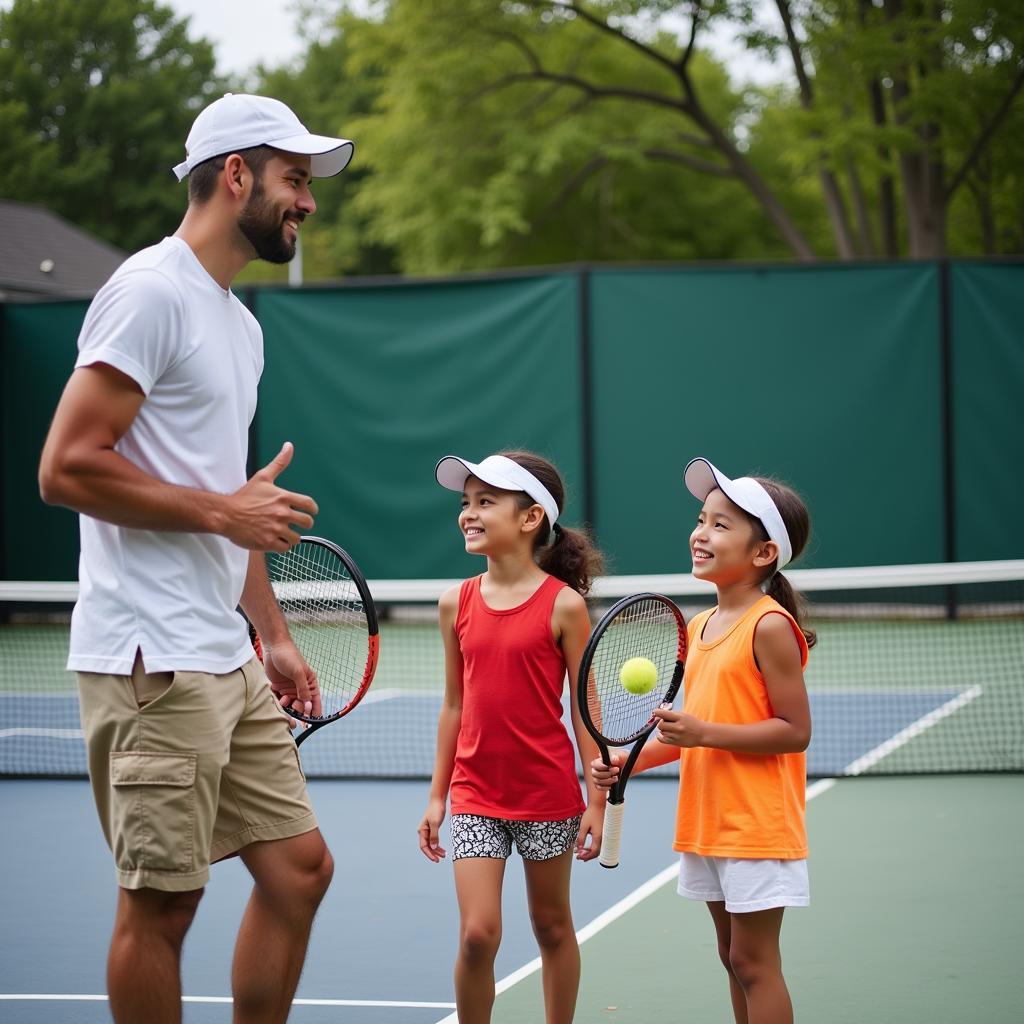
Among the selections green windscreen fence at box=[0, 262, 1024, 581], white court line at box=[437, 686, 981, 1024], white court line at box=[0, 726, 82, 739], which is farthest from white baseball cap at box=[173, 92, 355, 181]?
green windscreen fence at box=[0, 262, 1024, 581]

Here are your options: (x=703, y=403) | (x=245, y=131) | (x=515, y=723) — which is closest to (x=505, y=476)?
(x=515, y=723)

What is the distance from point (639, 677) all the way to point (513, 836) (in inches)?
16.4

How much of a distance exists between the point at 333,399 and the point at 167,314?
30.0 ft

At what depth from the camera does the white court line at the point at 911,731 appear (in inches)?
250

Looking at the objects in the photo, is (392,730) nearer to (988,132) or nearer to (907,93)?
(988,132)

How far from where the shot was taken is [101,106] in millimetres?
22703

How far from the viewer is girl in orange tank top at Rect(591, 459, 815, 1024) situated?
9.08ft

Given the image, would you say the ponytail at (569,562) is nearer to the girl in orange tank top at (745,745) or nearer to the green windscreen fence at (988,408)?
the girl in orange tank top at (745,745)

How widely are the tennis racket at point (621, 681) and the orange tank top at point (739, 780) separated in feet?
0.40

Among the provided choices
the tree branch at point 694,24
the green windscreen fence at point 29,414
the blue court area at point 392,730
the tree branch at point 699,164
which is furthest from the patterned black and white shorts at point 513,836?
the tree branch at point 699,164

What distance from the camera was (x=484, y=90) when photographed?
19188 millimetres

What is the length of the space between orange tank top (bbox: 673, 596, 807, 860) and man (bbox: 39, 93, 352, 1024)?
86 centimetres

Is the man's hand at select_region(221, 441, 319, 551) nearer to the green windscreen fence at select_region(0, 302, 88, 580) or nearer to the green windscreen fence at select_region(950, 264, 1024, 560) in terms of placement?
the green windscreen fence at select_region(950, 264, 1024, 560)

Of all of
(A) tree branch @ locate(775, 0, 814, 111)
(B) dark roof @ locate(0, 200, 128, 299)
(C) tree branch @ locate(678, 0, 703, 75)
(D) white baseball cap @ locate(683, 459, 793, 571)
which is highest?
A: (C) tree branch @ locate(678, 0, 703, 75)
